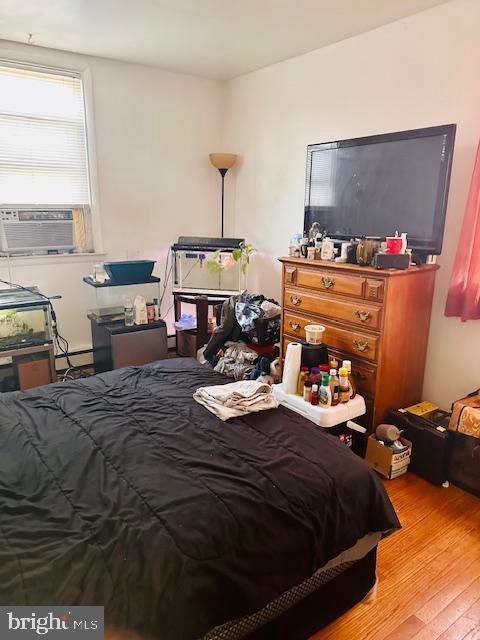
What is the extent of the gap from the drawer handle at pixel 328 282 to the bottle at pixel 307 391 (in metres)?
Answer: 0.59

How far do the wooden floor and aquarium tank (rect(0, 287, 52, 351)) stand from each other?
7.98 feet

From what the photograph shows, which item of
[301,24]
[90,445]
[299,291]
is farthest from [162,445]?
[301,24]

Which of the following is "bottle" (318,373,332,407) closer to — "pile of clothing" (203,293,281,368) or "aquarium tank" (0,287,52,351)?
"pile of clothing" (203,293,281,368)

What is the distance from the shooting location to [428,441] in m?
2.36

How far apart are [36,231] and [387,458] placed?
298 centimetres

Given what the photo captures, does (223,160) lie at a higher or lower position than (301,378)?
higher

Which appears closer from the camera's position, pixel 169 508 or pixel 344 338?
pixel 169 508

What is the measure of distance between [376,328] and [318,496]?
119 centimetres

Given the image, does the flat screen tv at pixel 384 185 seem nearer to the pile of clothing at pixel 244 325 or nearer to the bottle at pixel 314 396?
the pile of clothing at pixel 244 325

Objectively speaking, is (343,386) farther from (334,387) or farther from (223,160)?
(223,160)

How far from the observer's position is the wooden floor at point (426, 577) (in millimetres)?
1542

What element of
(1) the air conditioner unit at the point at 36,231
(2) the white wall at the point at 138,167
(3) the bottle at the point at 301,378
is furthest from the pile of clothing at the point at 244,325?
(1) the air conditioner unit at the point at 36,231

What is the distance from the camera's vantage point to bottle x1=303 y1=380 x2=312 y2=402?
2320 millimetres

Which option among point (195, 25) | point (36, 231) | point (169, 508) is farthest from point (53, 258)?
point (169, 508)
